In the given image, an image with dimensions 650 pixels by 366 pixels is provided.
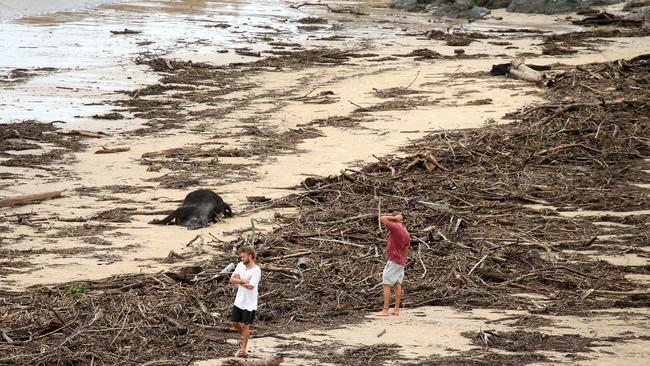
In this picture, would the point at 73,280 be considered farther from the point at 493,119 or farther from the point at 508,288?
the point at 493,119

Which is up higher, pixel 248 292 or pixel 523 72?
pixel 248 292

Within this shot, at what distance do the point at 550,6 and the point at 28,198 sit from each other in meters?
30.3

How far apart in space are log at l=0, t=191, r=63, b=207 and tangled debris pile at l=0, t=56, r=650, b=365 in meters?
3.04

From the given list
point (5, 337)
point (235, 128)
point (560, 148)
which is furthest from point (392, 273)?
point (235, 128)

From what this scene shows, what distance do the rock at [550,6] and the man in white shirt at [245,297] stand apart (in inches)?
1342

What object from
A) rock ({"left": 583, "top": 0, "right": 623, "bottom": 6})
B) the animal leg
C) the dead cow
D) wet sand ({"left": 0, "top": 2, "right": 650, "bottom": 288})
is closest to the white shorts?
wet sand ({"left": 0, "top": 2, "right": 650, "bottom": 288})

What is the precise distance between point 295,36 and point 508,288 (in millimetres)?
24161

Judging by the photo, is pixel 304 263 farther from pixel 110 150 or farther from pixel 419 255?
pixel 110 150

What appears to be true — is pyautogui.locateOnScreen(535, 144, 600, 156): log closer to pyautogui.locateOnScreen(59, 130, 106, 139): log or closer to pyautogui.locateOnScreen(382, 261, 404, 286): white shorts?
pyautogui.locateOnScreen(382, 261, 404, 286): white shorts

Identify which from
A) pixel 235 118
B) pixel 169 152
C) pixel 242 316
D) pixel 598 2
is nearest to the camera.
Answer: pixel 242 316

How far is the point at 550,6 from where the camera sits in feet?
131

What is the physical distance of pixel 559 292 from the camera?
9.08 metres

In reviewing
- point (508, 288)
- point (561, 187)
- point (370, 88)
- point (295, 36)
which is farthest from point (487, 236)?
point (295, 36)

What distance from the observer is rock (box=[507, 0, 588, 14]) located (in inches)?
1561
